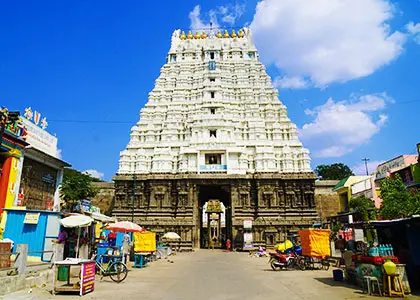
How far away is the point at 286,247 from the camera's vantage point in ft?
65.9

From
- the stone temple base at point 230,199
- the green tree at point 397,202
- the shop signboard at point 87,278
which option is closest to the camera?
the shop signboard at point 87,278

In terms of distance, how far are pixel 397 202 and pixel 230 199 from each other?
63.0 ft

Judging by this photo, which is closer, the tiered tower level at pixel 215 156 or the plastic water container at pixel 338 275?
the plastic water container at pixel 338 275

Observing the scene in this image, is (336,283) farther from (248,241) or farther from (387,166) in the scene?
(387,166)

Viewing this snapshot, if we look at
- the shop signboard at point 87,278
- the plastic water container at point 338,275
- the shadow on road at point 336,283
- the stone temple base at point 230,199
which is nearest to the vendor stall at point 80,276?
the shop signboard at point 87,278

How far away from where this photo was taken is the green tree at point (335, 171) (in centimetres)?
7069

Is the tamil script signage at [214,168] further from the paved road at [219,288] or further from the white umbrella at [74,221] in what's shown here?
the white umbrella at [74,221]

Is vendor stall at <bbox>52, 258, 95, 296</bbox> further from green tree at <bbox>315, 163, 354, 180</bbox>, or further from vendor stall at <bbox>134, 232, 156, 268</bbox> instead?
green tree at <bbox>315, 163, 354, 180</bbox>

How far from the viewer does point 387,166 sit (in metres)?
29.9

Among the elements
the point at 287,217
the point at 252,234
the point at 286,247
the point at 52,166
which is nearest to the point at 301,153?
the point at 287,217

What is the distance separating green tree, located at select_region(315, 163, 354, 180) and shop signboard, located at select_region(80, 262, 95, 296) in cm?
6726

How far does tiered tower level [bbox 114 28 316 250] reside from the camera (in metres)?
35.1

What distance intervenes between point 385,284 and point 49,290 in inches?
448

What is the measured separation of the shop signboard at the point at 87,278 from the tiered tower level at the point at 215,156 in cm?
2315
